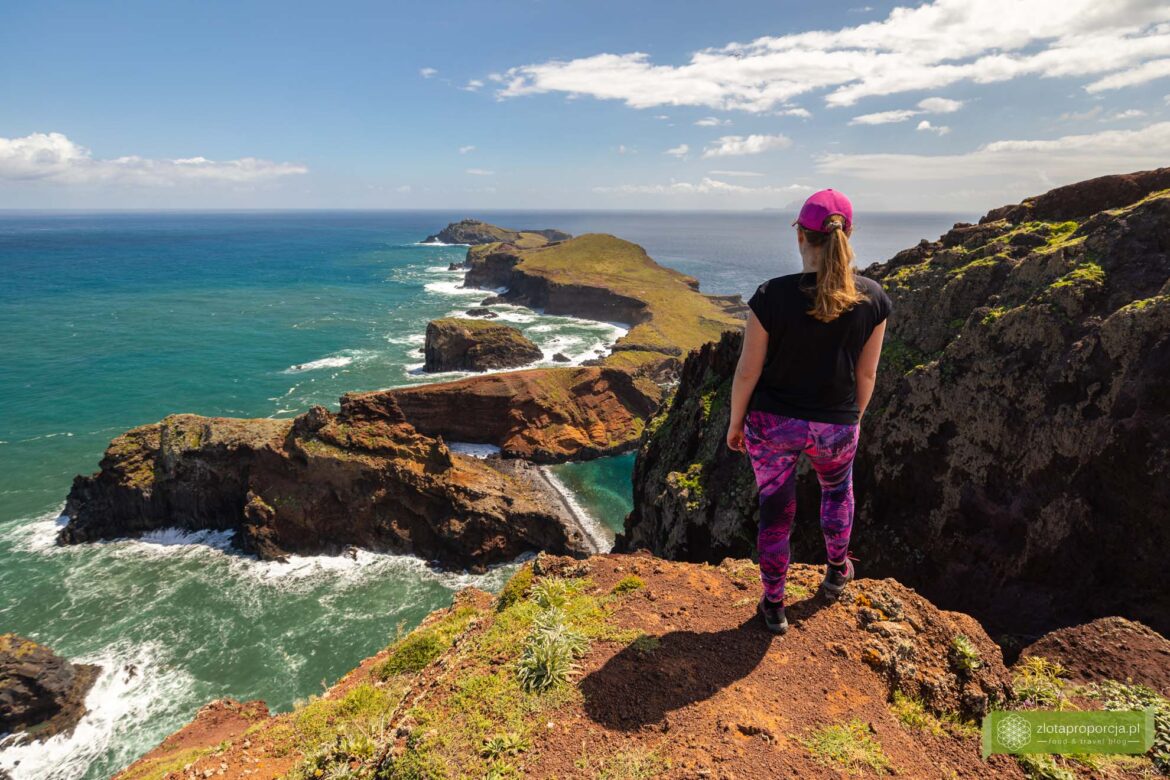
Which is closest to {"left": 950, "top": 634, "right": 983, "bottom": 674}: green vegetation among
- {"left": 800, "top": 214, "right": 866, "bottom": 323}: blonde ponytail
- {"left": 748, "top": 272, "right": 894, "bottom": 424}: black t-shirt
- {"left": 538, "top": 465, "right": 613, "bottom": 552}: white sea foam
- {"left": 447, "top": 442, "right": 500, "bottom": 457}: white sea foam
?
{"left": 748, "top": 272, "right": 894, "bottom": 424}: black t-shirt

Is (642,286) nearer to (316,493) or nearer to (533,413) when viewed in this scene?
(533,413)

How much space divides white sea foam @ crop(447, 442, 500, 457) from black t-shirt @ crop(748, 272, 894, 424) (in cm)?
4944

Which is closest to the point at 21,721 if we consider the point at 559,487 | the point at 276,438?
the point at 276,438

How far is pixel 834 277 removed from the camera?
4.62 m

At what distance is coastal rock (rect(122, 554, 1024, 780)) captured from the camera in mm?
4875

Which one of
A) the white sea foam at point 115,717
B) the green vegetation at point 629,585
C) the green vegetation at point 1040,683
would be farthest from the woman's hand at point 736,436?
the white sea foam at point 115,717

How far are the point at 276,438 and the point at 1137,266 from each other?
4469 cm

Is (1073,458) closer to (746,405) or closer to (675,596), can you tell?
(675,596)

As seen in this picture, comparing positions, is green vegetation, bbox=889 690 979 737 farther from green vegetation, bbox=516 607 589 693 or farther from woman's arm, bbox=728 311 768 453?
green vegetation, bbox=516 607 589 693

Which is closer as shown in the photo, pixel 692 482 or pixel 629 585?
pixel 629 585

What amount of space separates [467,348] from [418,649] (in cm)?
6691

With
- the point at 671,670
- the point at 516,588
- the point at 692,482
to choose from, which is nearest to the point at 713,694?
the point at 671,670

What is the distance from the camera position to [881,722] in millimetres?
5145

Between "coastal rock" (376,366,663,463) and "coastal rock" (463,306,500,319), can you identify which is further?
"coastal rock" (463,306,500,319)
